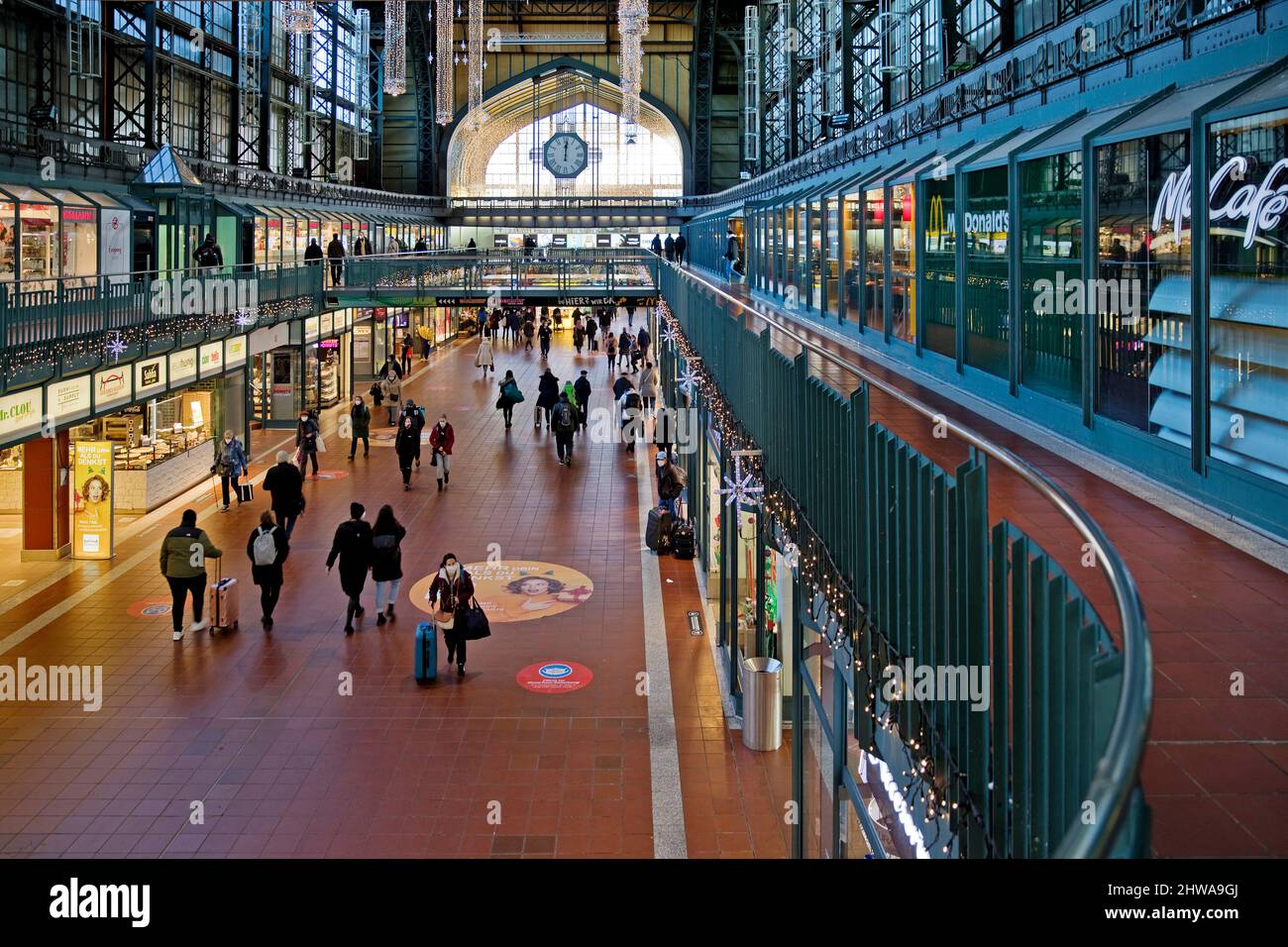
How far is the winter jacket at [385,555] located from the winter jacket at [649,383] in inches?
691

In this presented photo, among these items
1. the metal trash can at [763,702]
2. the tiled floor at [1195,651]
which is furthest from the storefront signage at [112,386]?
the tiled floor at [1195,651]

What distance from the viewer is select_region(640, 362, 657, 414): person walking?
31453 millimetres

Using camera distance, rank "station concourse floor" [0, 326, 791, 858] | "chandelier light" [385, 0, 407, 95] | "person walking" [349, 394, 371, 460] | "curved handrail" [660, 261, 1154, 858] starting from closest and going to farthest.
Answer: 1. "curved handrail" [660, 261, 1154, 858]
2. "station concourse floor" [0, 326, 791, 858]
3. "person walking" [349, 394, 371, 460]
4. "chandelier light" [385, 0, 407, 95]

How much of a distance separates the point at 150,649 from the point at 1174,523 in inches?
Result: 427

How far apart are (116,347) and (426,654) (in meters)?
8.59

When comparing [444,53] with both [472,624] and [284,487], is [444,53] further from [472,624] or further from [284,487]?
[472,624]

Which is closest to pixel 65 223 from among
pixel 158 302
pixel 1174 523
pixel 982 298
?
pixel 158 302

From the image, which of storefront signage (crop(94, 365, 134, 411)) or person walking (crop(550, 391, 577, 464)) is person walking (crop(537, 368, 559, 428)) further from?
storefront signage (crop(94, 365, 134, 411))

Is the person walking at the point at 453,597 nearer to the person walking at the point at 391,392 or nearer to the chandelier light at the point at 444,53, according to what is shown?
the chandelier light at the point at 444,53

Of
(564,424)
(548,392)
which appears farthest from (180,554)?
(548,392)

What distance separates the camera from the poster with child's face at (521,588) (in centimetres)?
1512

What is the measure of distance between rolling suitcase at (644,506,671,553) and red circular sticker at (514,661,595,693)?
5184 mm

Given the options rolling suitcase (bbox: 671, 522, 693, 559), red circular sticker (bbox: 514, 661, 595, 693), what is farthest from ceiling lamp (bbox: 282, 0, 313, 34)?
red circular sticker (bbox: 514, 661, 595, 693)
